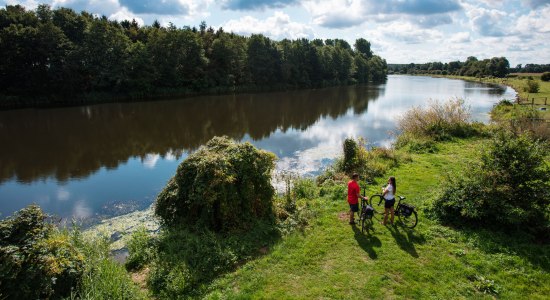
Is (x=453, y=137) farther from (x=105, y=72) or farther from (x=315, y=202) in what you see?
(x=105, y=72)

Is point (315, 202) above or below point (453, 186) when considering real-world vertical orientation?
below

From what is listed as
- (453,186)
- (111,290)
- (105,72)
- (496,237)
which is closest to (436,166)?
(453,186)

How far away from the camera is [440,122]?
1021 inches

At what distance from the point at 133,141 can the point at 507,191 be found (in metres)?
25.4

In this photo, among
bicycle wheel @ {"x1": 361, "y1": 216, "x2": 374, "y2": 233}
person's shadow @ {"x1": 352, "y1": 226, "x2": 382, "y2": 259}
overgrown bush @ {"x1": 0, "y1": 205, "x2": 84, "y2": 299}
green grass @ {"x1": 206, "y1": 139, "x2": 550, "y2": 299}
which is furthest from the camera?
bicycle wheel @ {"x1": 361, "y1": 216, "x2": 374, "y2": 233}

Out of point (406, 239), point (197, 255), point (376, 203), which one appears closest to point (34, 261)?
point (197, 255)

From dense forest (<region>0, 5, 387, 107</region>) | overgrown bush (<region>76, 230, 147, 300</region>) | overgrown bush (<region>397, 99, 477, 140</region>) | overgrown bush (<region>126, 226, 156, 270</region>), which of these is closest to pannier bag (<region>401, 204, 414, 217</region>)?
overgrown bush (<region>126, 226, 156, 270</region>)

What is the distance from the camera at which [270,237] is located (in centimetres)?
1108

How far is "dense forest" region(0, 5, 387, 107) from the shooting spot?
44469 mm

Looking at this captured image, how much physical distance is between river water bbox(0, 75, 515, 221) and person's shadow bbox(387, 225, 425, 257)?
9410 mm

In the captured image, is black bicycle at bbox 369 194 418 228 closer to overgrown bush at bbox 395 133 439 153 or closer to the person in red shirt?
the person in red shirt

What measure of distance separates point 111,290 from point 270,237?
15.9 feet

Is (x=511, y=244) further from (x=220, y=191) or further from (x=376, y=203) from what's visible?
(x=220, y=191)

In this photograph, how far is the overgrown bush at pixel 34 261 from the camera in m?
6.95
